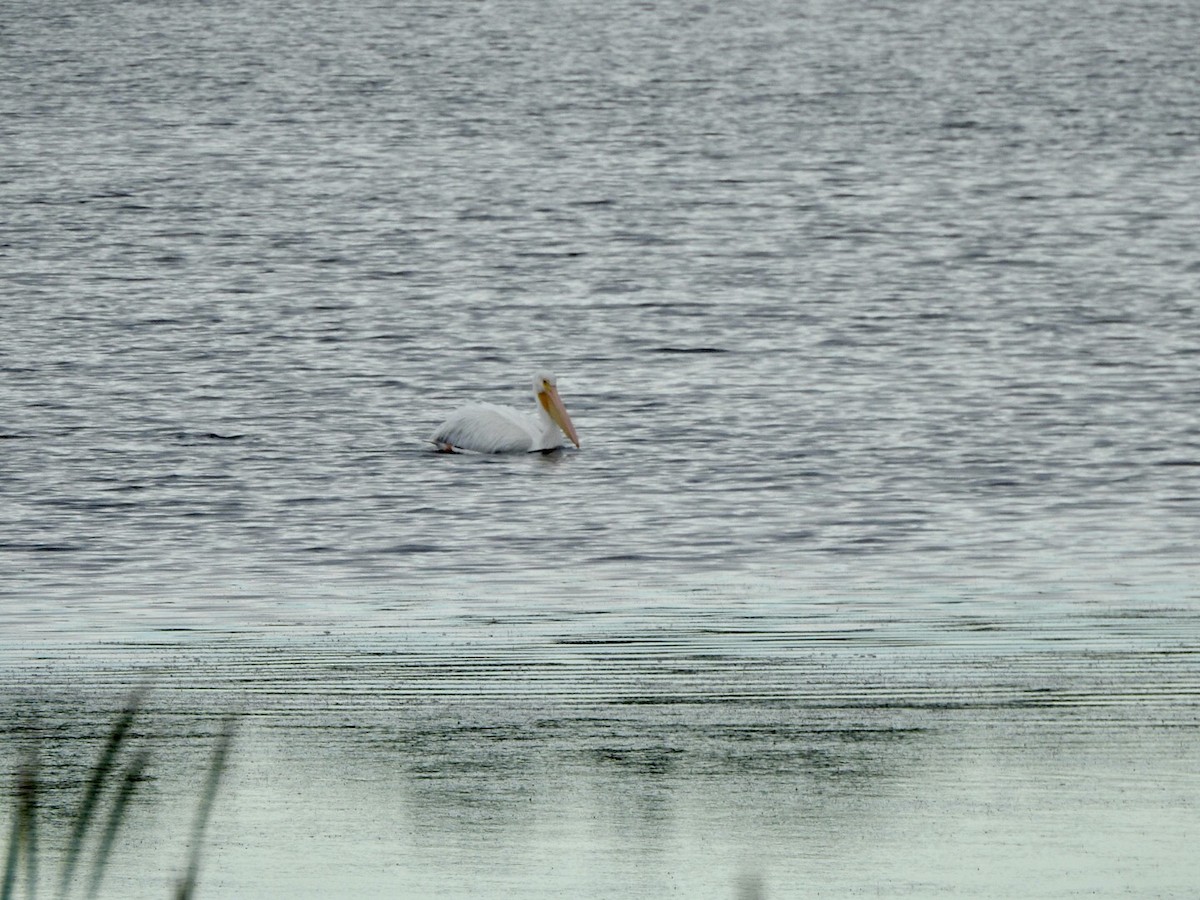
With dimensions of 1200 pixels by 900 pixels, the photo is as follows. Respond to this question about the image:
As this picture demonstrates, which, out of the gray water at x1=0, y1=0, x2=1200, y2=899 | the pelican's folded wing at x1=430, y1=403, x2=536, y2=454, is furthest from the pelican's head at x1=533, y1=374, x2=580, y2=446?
the gray water at x1=0, y1=0, x2=1200, y2=899

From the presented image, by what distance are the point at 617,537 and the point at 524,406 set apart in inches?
210

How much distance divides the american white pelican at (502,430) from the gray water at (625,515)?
0.45 ft

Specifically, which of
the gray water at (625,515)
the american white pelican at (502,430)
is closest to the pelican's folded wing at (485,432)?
the american white pelican at (502,430)

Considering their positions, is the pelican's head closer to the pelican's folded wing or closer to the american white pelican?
the american white pelican

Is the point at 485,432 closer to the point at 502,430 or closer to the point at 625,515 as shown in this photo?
the point at 502,430

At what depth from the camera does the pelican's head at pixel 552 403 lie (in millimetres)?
13859

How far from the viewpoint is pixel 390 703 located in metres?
7.51

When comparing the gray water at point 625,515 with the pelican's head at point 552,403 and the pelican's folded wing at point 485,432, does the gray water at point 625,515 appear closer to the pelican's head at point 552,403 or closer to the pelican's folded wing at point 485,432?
the pelican's folded wing at point 485,432

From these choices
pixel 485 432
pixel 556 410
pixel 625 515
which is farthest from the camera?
pixel 556 410

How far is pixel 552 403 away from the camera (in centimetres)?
1412

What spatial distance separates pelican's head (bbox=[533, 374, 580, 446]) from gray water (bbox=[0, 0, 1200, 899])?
0.29 metres

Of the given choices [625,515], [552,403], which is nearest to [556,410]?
[552,403]

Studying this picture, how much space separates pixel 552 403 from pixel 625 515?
276 cm

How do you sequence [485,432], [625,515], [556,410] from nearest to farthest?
[625,515] → [485,432] → [556,410]
